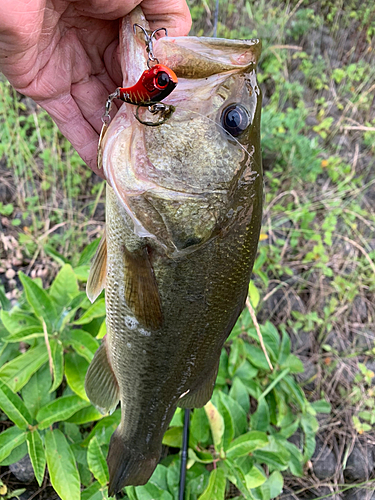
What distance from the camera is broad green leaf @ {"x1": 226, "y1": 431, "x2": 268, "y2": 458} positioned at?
Result: 1.85 metres

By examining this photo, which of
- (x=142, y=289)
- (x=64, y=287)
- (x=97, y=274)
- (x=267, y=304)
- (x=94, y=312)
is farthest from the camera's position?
(x=267, y=304)

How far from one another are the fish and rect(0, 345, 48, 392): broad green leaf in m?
0.58

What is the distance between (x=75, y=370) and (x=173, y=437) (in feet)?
2.35

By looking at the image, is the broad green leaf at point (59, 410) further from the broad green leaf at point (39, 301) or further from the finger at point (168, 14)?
the finger at point (168, 14)

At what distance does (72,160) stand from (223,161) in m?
2.14

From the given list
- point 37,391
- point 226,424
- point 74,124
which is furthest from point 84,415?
point 74,124

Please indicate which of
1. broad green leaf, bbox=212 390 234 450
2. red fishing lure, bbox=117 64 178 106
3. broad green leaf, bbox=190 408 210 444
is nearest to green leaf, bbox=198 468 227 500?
broad green leaf, bbox=212 390 234 450

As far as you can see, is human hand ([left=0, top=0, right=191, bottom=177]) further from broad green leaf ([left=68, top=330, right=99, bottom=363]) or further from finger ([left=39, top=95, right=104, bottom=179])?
broad green leaf ([left=68, top=330, right=99, bottom=363])

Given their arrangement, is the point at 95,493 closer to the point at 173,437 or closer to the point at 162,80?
the point at 173,437

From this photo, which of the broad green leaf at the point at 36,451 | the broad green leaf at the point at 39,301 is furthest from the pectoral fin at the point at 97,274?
the broad green leaf at the point at 36,451

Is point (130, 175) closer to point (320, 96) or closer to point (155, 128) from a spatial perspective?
point (155, 128)

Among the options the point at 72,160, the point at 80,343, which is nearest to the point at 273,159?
the point at 72,160

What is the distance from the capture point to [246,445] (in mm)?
1865

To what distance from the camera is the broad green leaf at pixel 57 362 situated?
173 cm
